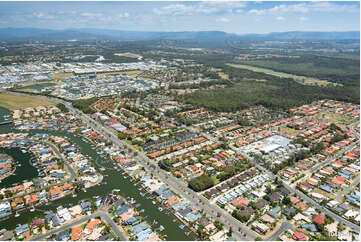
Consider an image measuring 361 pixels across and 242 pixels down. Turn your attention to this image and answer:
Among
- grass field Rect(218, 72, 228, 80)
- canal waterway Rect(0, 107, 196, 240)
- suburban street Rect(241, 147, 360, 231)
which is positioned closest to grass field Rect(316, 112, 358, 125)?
suburban street Rect(241, 147, 360, 231)

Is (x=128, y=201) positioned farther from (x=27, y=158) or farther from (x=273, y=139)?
(x=273, y=139)

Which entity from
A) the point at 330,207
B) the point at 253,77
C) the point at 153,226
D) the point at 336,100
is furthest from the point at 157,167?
the point at 253,77

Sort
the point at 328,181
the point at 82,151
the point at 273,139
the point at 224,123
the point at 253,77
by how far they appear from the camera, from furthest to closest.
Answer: the point at 253,77 < the point at 224,123 < the point at 273,139 < the point at 82,151 < the point at 328,181

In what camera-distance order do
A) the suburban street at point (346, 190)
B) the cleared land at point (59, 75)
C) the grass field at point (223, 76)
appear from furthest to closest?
the grass field at point (223, 76), the cleared land at point (59, 75), the suburban street at point (346, 190)

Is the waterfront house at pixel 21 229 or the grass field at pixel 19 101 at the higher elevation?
the grass field at pixel 19 101

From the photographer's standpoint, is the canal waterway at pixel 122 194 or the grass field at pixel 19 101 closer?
the canal waterway at pixel 122 194

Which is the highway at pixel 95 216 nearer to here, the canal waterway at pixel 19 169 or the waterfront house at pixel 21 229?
the waterfront house at pixel 21 229

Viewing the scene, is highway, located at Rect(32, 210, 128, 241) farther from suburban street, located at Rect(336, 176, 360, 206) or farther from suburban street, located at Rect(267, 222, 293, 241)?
suburban street, located at Rect(336, 176, 360, 206)

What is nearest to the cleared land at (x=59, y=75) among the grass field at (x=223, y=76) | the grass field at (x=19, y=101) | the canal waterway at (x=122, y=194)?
the grass field at (x=19, y=101)

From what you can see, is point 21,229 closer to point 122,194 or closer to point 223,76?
point 122,194
